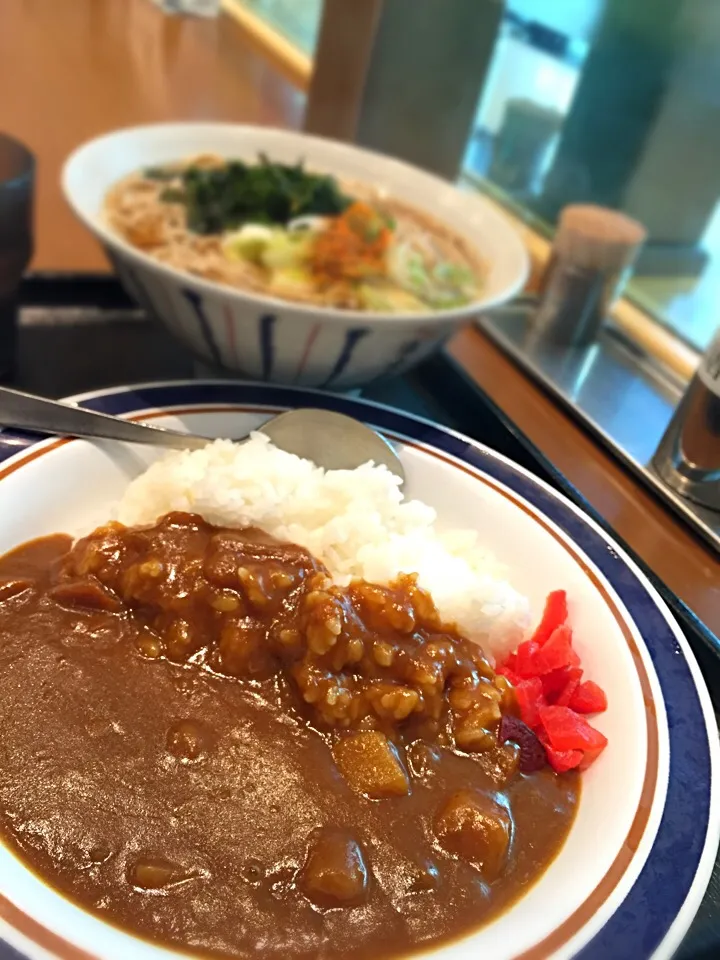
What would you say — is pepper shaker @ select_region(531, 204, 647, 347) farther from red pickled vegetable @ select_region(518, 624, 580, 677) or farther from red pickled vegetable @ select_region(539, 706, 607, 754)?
red pickled vegetable @ select_region(539, 706, 607, 754)

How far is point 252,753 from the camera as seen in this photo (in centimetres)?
114

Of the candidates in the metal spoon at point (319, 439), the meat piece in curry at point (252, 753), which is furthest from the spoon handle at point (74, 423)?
the meat piece in curry at point (252, 753)

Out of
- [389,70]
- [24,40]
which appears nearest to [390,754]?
[389,70]

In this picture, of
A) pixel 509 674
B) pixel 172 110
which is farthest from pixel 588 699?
pixel 172 110

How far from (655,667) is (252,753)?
26.4 inches

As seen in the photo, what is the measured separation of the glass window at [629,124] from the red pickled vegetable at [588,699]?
1.54 meters

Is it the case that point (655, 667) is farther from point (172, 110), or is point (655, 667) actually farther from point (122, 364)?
point (172, 110)

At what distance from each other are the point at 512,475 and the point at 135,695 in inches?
34.4

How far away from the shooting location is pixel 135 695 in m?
1.18

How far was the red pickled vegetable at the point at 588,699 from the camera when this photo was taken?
4.17 ft

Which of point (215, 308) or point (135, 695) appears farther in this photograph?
point (215, 308)

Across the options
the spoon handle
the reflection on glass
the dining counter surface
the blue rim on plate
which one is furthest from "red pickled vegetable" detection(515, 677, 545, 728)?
the reflection on glass

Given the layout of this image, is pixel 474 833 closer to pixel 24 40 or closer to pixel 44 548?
pixel 44 548

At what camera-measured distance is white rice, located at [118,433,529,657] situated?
1369mm
